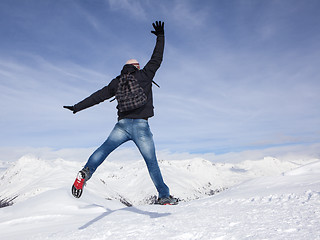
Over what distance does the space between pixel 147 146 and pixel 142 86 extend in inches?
46.1

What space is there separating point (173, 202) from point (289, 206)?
2554mm

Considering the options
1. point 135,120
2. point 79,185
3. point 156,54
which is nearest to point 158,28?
point 156,54

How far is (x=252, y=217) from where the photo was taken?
5645mm

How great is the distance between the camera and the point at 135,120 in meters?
5.58

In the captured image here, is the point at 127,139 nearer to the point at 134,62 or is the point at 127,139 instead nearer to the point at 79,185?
the point at 79,185

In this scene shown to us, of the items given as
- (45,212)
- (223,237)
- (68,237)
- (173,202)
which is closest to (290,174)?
(173,202)

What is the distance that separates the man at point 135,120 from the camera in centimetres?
559

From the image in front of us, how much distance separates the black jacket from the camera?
5640 mm

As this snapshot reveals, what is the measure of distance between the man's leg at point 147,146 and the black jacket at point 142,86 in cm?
17

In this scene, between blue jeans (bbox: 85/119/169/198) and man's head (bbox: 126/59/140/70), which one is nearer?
blue jeans (bbox: 85/119/169/198)

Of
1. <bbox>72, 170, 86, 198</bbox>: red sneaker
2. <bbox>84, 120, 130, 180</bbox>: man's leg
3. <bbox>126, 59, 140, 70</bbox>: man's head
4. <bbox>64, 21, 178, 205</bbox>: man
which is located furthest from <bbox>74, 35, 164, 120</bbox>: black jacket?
<bbox>72, 170, 86, 198</bbox>: red sneaker

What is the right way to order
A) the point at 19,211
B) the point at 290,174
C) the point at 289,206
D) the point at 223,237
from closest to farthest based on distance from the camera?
1. the point at 223,237
2. the point at 289,206
3. the point at 290,174
4. the point at 19,211

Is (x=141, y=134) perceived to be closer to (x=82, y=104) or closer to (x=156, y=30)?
(x=82, y=104)

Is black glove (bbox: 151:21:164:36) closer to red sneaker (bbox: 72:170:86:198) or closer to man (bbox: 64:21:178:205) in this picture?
man (bbox: 64:21:178:205)
